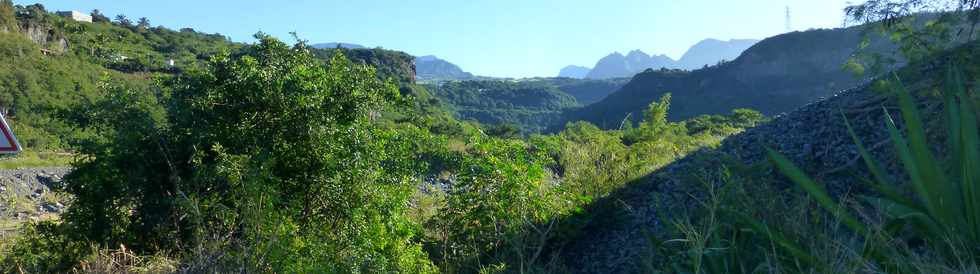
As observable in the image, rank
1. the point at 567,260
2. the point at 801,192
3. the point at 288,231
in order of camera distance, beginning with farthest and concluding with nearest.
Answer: the point at 567,260 < the point at 801,192 < the point at 288,231

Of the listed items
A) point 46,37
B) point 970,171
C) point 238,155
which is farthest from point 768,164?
point 46,37

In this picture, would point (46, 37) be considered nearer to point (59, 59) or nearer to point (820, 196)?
point (59, 59)

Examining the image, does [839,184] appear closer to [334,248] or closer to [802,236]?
[802,236]

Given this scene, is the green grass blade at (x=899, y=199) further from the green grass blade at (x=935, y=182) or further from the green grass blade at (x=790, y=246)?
the green grass blade at (x=790, y=246)

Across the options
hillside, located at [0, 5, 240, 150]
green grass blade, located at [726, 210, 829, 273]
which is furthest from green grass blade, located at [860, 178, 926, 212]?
hillside, located at [0, 5, 240, 150]

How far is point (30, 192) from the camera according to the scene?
24.3m

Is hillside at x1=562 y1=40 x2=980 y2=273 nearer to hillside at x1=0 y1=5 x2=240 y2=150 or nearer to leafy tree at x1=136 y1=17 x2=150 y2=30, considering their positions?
hillside at x1=0 y1=5 x2=240 y2=150

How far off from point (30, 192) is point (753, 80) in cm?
6106

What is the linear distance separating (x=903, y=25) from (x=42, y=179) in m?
28.7

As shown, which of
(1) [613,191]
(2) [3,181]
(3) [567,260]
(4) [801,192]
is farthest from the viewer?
(2) [3,181]

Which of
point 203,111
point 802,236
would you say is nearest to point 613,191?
point 203,111

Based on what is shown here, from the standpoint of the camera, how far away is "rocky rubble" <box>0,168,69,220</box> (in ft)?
61.9

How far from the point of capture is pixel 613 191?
8.30 metres

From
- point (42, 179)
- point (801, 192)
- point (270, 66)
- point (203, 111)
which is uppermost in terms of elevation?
point (270, 66)
